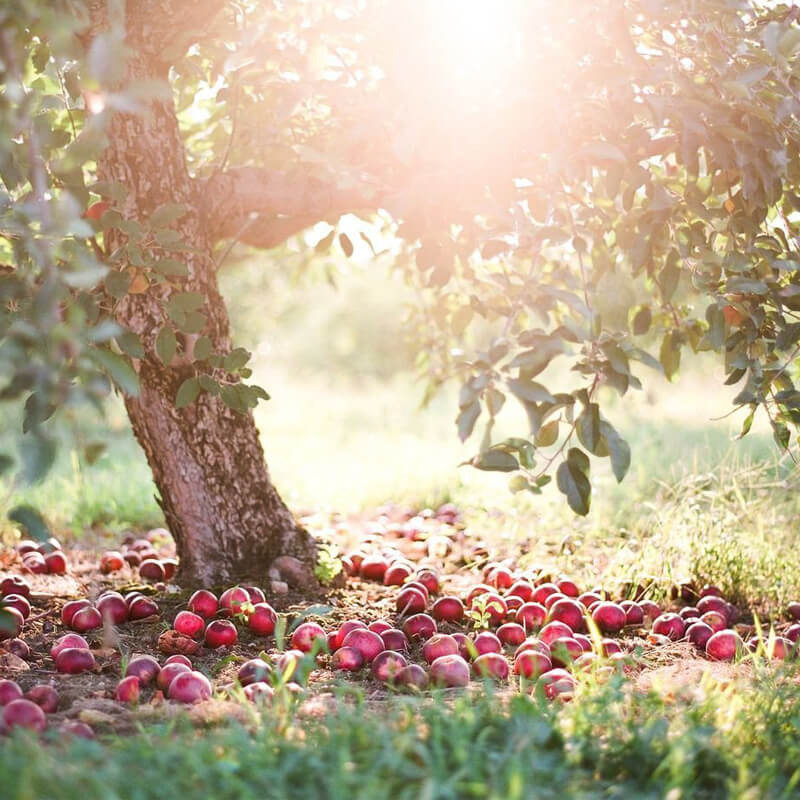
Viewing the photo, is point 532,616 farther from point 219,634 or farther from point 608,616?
point 219,634

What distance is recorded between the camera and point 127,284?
2.01 meters

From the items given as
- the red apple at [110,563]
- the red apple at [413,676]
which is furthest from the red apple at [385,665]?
the red apple at [110,563]

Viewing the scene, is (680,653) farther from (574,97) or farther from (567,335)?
(574,97)

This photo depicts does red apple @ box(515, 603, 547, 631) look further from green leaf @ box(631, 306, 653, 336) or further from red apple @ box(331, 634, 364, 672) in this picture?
green leaf @ box(631, 306, 653, 336)

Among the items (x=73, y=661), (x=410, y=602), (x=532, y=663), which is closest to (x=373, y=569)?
(x=410, y=602)

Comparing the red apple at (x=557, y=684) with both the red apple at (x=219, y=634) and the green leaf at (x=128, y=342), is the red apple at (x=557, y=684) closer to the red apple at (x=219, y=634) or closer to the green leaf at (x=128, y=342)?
the red apple at (x=219, y=634)

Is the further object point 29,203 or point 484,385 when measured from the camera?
point 484,385

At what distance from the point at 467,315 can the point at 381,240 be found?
48.0 inches

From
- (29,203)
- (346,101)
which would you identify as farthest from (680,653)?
(29,203)

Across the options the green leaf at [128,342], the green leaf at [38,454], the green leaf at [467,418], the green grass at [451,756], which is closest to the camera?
the green grass at [451,756]

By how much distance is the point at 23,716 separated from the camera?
168 centimetres

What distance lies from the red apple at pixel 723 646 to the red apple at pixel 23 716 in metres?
1.71

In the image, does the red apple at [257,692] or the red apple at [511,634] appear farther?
the red apple at [511,634]

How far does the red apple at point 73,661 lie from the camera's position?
7.15 ft
